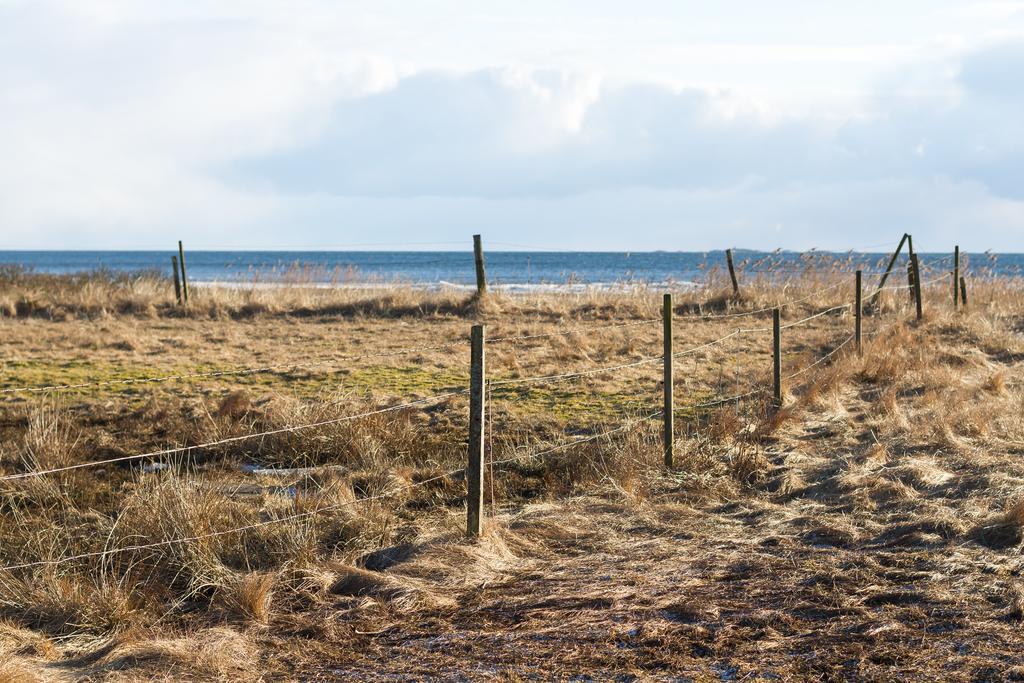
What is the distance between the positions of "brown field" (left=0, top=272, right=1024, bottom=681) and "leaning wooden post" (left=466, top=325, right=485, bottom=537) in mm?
98

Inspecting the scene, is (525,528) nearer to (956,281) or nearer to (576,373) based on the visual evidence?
(576,373)

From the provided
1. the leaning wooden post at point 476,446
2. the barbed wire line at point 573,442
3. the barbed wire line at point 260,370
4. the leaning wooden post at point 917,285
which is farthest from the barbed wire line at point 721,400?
the leaning wooden post at point 917,285

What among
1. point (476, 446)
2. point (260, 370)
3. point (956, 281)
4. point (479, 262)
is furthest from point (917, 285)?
point (260, 370)

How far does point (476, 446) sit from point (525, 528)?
62 centimetres

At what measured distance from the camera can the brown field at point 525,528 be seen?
4219mm

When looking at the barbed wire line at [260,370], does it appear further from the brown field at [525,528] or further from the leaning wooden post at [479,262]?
the leaning wooden post at [479,262]

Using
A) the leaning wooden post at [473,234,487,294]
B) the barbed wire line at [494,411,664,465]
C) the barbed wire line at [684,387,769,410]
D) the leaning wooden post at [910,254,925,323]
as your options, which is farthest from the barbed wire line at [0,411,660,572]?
the leaning wooden post at [473,234,487,294]

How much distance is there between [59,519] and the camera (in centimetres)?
607

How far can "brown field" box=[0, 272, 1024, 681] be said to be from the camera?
4.22 metres

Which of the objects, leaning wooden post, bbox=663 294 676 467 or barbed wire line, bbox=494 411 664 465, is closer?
leaning wooden post, bbox=663 294 676 467

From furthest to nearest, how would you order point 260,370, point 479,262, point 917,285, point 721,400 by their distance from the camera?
point 479,262, point 917,285, point 721,400, point 260,370

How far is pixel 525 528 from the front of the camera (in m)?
5.94

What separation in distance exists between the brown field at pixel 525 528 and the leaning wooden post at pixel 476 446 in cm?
10

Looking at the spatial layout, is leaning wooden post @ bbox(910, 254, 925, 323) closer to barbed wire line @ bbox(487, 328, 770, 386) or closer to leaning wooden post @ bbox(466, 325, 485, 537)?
barbed wire line @ bbox(487, 328, 770, 386)
